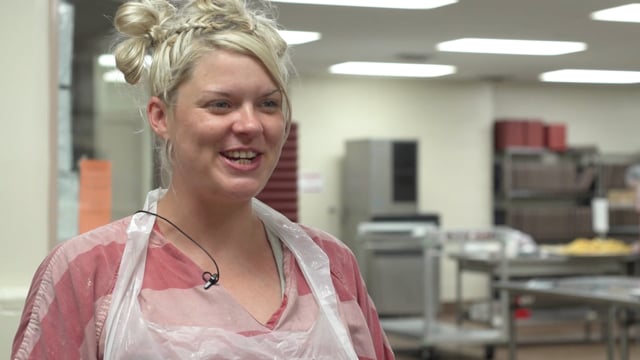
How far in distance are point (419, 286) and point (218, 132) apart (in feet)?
25.5

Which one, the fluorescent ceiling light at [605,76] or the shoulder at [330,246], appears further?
the fluorescent ceiling light at [605,76]

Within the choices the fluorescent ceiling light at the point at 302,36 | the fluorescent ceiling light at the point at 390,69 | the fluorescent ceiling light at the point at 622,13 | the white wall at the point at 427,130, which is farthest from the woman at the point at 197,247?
the white wall at the point at 427,130

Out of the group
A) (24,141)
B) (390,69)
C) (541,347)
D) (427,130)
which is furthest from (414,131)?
(24,141)

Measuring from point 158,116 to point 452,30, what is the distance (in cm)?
351

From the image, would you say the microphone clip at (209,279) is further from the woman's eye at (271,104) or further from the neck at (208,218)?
the woman's eye at (271,104)

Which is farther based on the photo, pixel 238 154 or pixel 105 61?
pixel 105 61

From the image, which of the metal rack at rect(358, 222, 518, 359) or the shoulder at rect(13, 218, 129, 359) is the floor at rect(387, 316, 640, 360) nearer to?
the metal rack at rect(358, 222, 518, 359)

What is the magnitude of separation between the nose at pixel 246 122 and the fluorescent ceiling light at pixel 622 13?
1.84 m

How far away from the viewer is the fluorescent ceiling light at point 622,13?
9.31 ft

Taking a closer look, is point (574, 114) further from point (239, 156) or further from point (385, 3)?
point (239, 156)

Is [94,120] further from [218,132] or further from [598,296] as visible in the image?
[218,132]

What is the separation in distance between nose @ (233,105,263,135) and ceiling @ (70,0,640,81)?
33 cm

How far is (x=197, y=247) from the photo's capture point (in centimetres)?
135

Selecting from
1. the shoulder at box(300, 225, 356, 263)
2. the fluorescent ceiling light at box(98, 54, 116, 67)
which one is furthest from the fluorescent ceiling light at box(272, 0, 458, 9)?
the shoulder at box(300, 225, 356, 263)
